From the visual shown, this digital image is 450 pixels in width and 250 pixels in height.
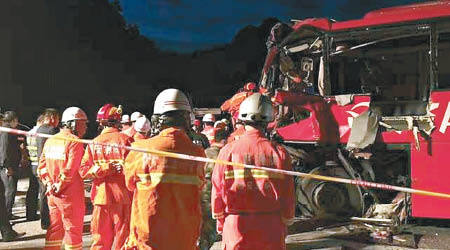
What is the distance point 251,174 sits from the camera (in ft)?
12.0

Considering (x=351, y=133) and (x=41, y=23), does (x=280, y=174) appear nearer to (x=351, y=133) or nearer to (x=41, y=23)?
(x=351, y=133)

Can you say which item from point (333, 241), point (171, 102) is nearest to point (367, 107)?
point (333, 241)

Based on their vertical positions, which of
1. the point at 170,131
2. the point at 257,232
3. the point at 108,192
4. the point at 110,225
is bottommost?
the point at 110,225

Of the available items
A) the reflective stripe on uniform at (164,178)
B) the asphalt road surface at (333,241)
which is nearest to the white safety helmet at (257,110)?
the reflective stripe on uniform at (164,178)

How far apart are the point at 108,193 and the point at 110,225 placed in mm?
349

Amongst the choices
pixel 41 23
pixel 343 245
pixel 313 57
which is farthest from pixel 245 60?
pixel 343 245

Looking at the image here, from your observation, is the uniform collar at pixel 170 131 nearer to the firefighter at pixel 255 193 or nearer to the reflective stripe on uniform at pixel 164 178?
the reflective stripe on uniform at pixel 164 178

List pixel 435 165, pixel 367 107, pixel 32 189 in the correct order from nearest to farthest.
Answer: pixel 435 165, pixel 367 107, pixel 32 189

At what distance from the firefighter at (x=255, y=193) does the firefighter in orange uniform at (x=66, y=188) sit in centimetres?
221

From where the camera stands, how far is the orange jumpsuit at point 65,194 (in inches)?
208

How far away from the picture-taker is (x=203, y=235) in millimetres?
6234

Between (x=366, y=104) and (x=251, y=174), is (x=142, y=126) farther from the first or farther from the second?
(x=366, y=104)

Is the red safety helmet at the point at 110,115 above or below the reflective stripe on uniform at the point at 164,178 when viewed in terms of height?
above

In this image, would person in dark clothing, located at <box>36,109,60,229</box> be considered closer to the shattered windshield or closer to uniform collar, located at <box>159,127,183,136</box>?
uniform collar, located at <box>159,127,183,136</box>
